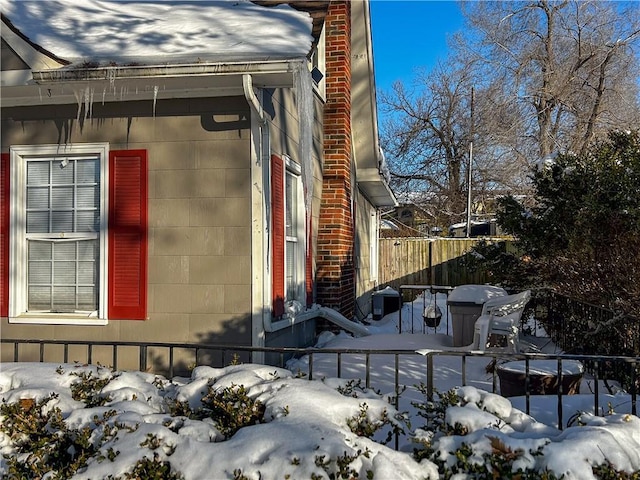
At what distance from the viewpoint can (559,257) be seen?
6309mm

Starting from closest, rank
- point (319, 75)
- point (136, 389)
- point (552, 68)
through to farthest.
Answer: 1. point (136, 389)
2. point (319, 75)
3. point (552, 68)

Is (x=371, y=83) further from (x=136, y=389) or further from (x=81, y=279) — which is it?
(x=136, y=389)

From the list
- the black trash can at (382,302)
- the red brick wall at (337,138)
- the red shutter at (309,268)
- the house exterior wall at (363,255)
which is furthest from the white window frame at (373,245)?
the red shutter at (309,268)

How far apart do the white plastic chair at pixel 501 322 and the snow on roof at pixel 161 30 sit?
11.4 feet

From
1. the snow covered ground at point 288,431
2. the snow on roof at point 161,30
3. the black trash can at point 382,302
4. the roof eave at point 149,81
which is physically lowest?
the black trash can at point 382,302

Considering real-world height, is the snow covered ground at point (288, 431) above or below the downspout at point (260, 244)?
below

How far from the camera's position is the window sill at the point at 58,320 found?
5492 millimetres

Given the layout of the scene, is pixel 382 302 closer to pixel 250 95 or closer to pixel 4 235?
pixel 250 95

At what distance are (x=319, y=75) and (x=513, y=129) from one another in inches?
761

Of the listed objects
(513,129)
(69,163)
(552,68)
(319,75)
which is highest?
(552,68)

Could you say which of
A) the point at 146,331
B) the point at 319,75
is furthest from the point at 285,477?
the point at 319,75

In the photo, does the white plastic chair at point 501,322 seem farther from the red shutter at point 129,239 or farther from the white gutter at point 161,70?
the red shutter at point 129,239

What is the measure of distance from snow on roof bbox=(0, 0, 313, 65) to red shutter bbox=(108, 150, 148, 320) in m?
1.04

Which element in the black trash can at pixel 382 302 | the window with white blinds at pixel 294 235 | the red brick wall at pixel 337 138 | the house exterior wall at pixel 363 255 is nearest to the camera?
the window with white blinds at pixel 294 235
